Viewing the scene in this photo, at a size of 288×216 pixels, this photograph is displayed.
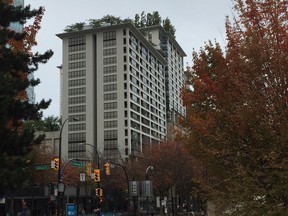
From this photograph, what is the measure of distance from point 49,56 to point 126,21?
385 ft

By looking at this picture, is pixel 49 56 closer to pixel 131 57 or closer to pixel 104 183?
pixel 104 183

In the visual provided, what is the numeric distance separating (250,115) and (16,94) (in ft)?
29.5

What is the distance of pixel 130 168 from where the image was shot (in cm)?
7962

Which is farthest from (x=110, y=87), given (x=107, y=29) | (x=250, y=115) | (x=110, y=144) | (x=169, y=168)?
(x=250, y=115)

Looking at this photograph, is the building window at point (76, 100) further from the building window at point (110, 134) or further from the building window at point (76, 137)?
the building window at point (110, 134)

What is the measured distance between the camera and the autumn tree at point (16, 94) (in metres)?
16.7

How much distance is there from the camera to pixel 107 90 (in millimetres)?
131500

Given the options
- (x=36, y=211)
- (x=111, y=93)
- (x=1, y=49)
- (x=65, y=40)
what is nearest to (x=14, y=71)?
(x=1, y=49)

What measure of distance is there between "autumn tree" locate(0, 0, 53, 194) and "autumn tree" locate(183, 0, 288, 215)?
6.67 metres

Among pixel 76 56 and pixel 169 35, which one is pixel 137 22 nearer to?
pixel 169 35

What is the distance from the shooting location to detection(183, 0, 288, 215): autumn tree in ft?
49.7

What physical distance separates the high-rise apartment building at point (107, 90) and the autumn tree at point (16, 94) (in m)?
101

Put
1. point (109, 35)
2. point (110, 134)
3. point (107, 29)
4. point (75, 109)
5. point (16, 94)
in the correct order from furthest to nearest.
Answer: point (109, 35) < point (107, 29) < point (75, 109) < point (110, 134) < point (16, 94)

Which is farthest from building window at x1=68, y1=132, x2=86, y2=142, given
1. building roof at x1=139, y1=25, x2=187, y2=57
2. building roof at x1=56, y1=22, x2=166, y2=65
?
building roof at x1=139, y1=25, x2=187, y2=57
